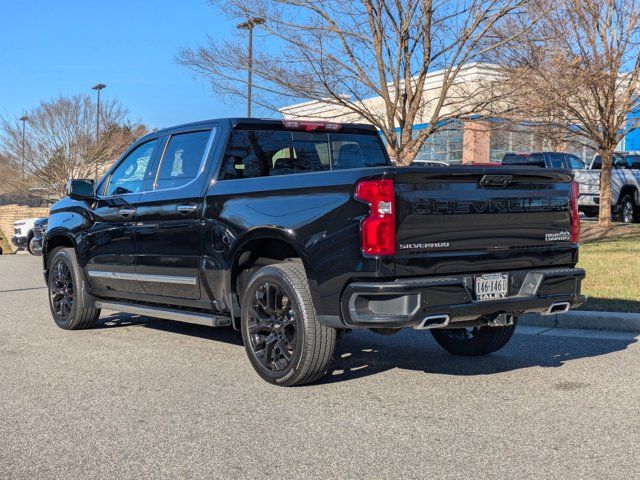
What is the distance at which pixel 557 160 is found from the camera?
21.5 m

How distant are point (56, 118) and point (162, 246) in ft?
121

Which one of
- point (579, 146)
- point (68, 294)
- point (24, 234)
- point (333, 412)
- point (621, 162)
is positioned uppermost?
point (579, 146)

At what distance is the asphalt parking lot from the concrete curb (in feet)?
0.85

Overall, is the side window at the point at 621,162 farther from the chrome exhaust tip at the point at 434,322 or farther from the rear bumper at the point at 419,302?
the chrome exhaust tip at the point at 434,322

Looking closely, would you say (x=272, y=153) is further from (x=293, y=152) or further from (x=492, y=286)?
(x=492, y=286)

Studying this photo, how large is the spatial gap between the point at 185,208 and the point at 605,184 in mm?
13627

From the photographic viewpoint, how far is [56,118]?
4050 centimetres

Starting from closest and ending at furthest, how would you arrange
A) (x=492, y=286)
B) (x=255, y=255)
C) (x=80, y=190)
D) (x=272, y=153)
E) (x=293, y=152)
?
(x=492, y=286), (x=255, y=255), (x=272, y=153), (x=293, y=152), (x=80, y=190)

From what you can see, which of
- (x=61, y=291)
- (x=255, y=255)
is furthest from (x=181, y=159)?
(x=61, y=291)

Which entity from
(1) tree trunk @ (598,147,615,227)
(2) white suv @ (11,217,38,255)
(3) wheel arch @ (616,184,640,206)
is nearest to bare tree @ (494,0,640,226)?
(1) tree trunk @ (598,147,615,227)

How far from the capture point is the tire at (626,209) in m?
21.7

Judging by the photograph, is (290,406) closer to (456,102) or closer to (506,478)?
(506,478)

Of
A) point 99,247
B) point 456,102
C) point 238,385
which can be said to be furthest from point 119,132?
point 238,385

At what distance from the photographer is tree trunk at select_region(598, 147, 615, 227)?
55.3ft
